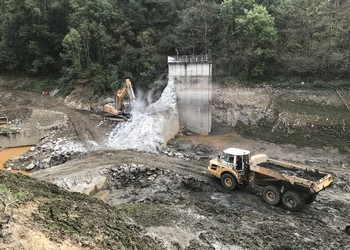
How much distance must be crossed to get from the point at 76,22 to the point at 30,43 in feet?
25.7

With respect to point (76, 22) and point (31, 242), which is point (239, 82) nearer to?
point (76, 22)

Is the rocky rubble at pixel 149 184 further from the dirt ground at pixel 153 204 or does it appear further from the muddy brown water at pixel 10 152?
the muddy brown water at pixel 10 152

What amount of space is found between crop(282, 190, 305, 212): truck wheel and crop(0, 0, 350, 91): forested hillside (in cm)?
1810

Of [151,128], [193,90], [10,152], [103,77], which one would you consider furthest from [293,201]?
[103,77]

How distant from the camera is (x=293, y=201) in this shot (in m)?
14.0

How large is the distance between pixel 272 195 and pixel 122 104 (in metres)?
16.2

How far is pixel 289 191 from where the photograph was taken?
13945mm

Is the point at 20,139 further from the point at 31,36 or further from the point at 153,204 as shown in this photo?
the point at 31,36

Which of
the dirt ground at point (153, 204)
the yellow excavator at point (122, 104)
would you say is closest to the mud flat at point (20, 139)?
the dirt ground at point (153, 204)

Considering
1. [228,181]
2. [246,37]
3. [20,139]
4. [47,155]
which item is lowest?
[47,155]

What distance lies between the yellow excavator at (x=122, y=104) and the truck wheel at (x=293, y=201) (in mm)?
15718

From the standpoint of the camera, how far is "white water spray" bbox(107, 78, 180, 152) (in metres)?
22.0

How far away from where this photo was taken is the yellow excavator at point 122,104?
26.3 meters

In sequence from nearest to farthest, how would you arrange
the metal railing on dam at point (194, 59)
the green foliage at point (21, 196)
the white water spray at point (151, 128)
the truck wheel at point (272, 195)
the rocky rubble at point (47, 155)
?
the green foliage at point (21, 196), the truck wheel at point (272, 195), the rocky rubble at point (47, 155), the white water spray at point (151, 128), the metal railing on dam at point (194, 59)
